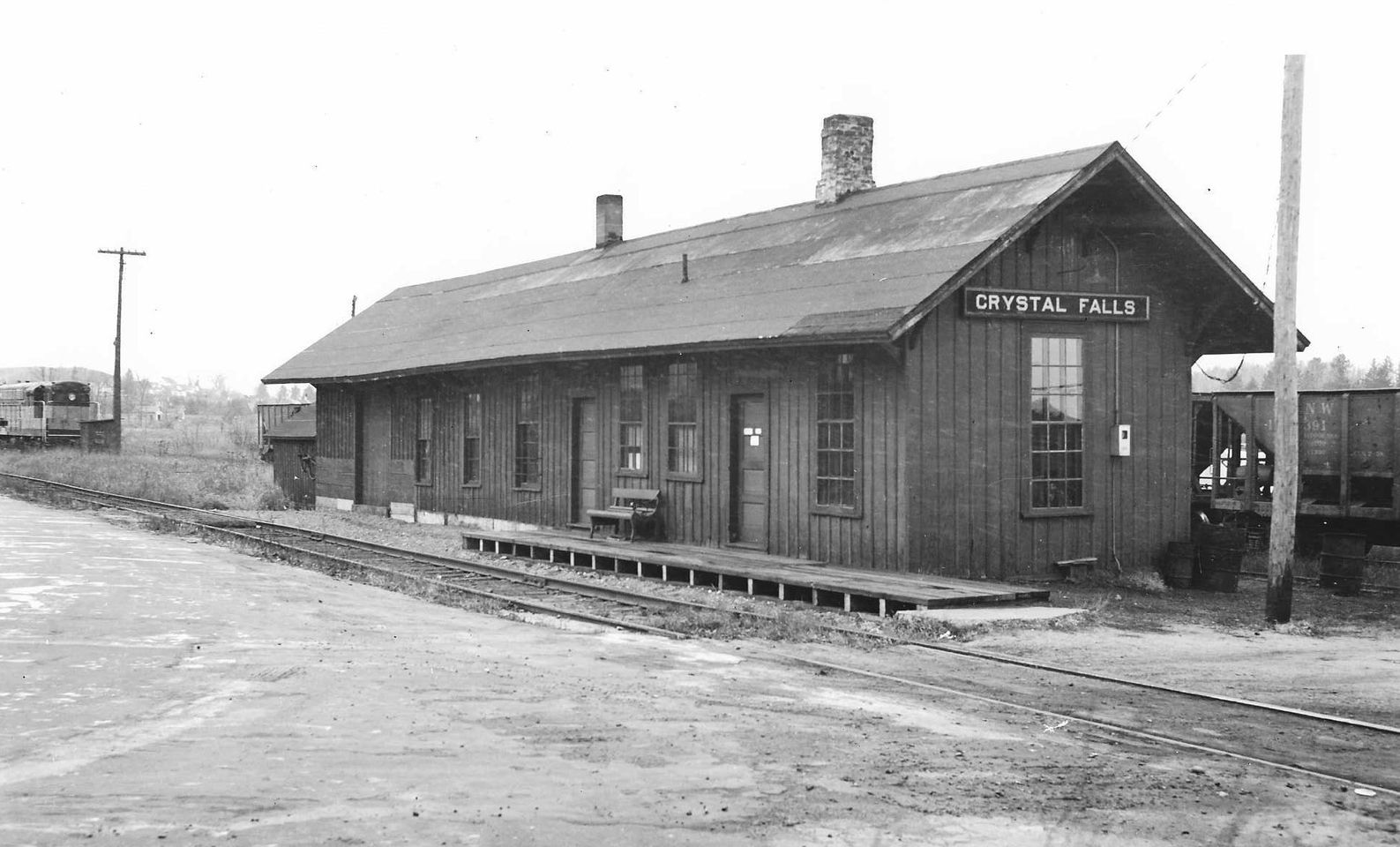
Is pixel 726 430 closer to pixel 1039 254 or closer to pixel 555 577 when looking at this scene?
pixel 555 577

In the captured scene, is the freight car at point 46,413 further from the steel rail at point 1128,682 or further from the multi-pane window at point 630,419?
the steel rail at point 1128,682

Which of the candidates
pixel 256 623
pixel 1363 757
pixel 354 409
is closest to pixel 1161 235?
pixel 1363 757

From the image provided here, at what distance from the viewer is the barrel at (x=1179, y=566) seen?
53.7 ft

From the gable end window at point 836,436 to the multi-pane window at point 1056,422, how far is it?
2144mm

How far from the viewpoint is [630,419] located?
19.9 meters

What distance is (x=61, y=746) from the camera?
23.2ft

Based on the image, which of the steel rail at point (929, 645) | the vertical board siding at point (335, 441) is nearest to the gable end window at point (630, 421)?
the steel rail at point (929, 645)

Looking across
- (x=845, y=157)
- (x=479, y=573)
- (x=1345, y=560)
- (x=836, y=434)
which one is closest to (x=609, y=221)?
(x=845, y=157)

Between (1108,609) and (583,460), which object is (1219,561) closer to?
(1108,609)

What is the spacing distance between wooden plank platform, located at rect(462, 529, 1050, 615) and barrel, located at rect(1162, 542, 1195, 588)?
11.5ft

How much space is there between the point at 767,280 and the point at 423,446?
10924mm

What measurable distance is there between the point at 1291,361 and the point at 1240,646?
3.02 m

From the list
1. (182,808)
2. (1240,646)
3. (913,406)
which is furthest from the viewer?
(913,406)

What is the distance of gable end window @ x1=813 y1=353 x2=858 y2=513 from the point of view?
15.6 metres
